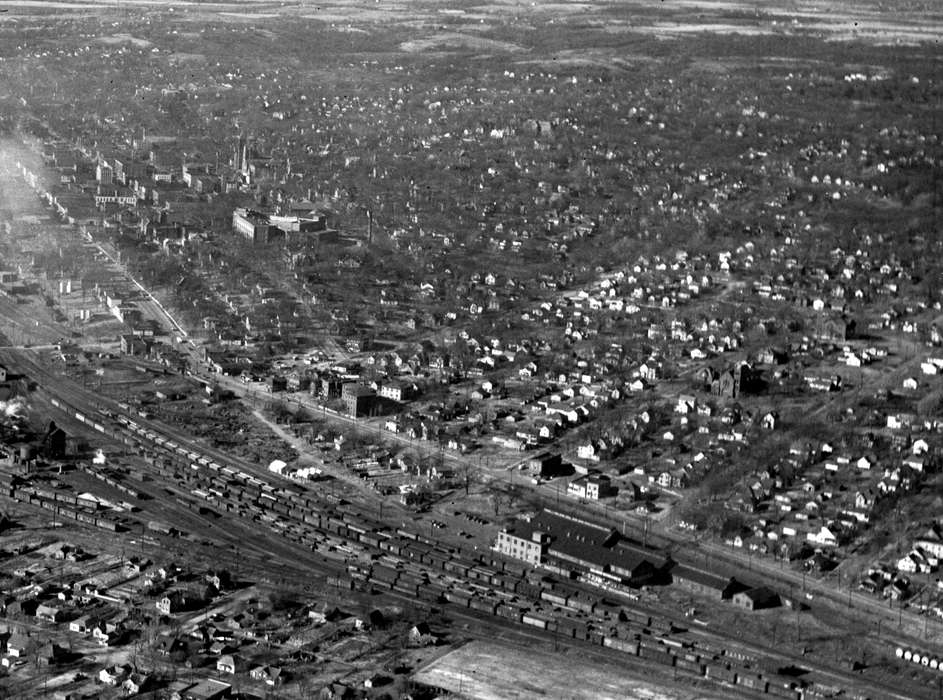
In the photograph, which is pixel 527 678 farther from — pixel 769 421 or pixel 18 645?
pixel 769 421

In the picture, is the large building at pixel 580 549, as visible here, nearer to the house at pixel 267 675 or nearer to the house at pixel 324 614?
the house at pixel 324 614

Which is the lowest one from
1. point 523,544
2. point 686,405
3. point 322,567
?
point 322,567

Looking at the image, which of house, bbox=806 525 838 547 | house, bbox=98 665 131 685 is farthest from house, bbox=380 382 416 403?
house, bbox=98 665 131 685

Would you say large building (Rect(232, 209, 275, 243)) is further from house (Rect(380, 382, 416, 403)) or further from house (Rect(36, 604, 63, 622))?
house (Rect(36, 604, 63, 622))

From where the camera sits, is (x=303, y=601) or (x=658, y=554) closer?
(x=303, y=601)

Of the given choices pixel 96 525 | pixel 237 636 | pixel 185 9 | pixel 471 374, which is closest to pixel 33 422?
pixel 96 525

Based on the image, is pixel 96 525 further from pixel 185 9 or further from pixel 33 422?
pixel 185 9

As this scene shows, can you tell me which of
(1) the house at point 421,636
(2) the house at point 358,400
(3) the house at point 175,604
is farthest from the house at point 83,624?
(2) the house at point 358,400

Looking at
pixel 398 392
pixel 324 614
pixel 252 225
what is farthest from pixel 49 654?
pixel 252 225
